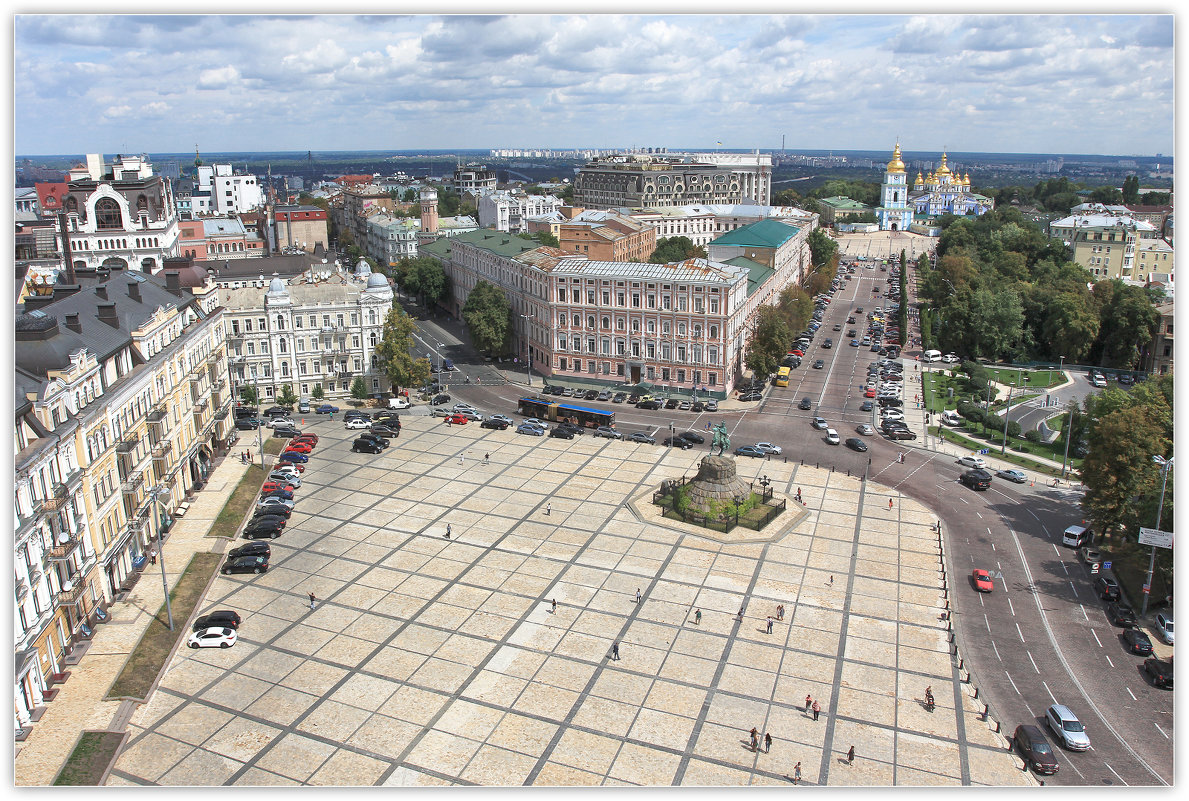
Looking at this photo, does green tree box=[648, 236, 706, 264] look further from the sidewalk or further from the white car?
the white car

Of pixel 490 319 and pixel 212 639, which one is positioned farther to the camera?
pixel 490 319

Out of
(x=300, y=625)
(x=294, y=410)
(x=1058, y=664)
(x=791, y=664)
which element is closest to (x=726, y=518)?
(x=791, y=664)

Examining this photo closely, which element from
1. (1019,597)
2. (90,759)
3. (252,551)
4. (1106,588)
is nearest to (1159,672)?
(1106,588)

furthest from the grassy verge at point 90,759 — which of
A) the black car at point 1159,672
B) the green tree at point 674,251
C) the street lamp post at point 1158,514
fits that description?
the green tree at point 674,251

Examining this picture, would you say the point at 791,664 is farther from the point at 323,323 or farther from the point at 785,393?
the point at 323,323

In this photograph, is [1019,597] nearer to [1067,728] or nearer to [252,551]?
[1067,728]

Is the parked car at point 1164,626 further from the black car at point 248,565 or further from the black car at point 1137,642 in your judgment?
the black car at point 248,565
